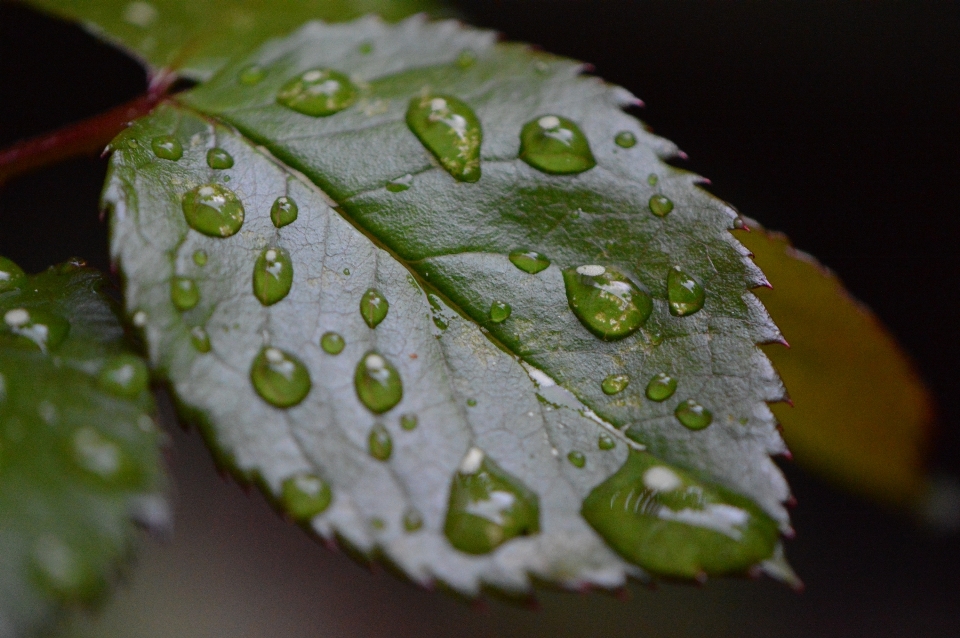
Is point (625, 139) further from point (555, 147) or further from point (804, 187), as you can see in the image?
point (804, 187)

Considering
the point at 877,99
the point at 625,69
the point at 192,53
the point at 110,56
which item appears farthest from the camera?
the point at 625,69

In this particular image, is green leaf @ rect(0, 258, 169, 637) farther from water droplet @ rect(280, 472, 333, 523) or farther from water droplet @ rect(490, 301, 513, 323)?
water droplet @ rect(490, 301, 513, 323)

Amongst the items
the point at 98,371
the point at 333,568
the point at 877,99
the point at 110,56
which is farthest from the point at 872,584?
the point at 110,56

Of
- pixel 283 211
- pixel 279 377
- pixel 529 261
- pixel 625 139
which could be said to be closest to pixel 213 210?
pixel 283 211

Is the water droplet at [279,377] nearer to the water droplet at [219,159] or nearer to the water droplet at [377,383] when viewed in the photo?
the water droplet at [377,383]

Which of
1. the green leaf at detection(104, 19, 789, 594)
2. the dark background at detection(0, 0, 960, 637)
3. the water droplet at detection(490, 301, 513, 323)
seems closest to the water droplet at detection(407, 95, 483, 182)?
the green leaf at detection(104, 19, 789, 594)

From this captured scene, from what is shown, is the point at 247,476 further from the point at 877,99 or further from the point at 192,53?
the point at 877,99

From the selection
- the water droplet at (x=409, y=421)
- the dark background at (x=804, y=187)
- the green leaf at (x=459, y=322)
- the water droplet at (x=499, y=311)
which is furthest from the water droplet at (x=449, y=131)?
the dark background at (x=804, y=187)
